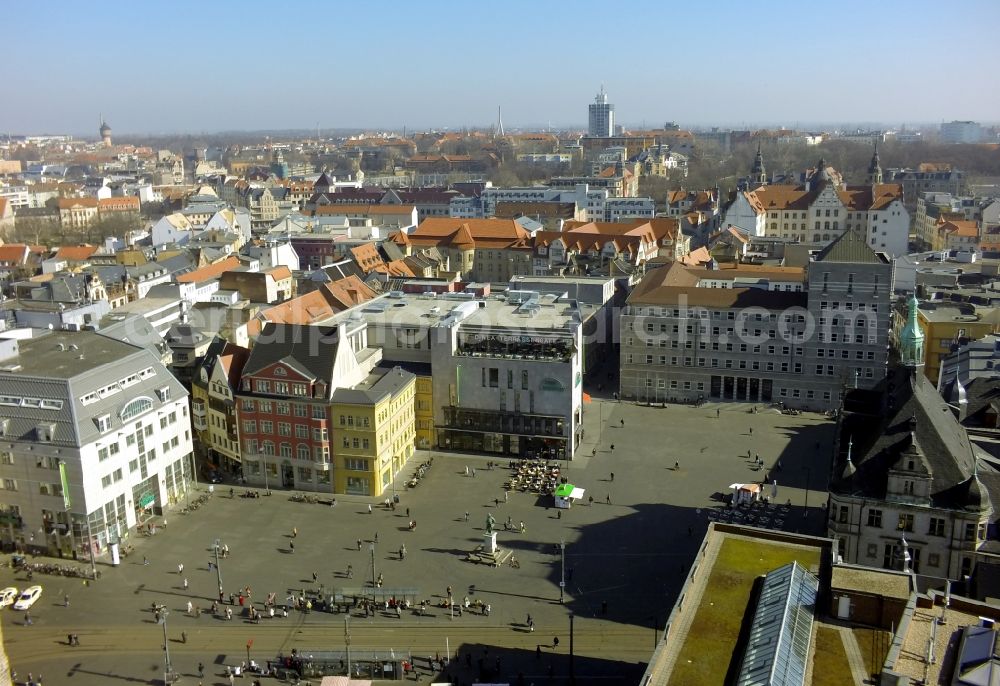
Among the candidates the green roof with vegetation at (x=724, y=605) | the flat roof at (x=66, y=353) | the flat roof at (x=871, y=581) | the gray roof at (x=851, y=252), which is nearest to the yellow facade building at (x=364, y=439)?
the flat roof at (x=66, y=353)

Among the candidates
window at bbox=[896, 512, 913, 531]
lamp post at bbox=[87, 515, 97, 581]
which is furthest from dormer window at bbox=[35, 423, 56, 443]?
window at bbox=[896, 512, 913, 531]

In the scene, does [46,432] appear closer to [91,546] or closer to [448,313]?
[91,546]

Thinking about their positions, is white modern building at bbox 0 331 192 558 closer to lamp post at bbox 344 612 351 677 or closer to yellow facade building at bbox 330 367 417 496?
yellow facade building at bbox 330 367 417 496

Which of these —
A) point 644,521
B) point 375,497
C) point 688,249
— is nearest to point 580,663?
point 644,521

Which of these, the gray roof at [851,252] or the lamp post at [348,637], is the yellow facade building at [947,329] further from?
the lamp post at [348,637]

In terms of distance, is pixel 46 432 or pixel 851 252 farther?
pixel 851 252

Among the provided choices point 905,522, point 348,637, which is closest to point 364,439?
point 348,637

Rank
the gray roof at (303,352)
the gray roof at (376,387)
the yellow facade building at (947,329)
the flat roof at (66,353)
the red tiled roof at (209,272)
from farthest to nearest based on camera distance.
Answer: the red tiled roof at (209,272), the yellow facade building at (947,329), the gray roof at (303,352), the gray roof at (376,387), the flat roof at (66,353)

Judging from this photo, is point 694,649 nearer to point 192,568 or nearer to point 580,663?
point 580,663
